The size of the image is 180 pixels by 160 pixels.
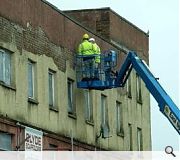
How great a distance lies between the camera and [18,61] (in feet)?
114

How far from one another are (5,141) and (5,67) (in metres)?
2.61

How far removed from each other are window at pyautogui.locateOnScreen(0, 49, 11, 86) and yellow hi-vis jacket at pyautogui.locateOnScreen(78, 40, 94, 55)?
5.94 meters

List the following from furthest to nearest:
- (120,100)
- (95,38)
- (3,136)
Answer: (120,100) → (95,38) → (3,136)

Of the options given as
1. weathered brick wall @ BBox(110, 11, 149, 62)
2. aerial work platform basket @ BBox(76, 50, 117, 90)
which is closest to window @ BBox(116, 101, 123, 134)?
weathered brick wall @ BBox(110, 11, 149, 62)

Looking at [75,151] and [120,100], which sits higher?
[120,100]

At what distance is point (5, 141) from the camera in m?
33.4

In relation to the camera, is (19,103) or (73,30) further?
(73,30)

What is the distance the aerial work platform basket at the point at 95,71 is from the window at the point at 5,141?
6685 millimetres

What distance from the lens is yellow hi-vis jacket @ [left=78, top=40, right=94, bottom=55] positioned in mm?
39438

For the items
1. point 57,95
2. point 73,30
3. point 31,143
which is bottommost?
point 31,143

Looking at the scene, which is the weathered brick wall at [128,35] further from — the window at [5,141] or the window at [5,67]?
the window at [5,141]

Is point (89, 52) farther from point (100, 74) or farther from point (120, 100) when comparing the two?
point (120, 100)

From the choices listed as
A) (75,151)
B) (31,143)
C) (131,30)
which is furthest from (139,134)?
(31,143)

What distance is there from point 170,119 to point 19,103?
238 inches
